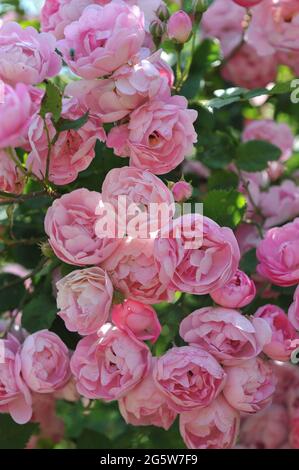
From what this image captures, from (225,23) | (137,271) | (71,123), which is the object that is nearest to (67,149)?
(71,123)

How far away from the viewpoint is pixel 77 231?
0.99 m

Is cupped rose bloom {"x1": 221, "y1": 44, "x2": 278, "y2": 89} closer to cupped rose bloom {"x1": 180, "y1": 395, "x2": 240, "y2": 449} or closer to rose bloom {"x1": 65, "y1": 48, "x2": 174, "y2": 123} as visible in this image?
rose bloom {"x1": 65, "y1": 48, "x2": 174, "y2": 123}

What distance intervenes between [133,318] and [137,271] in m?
0.07

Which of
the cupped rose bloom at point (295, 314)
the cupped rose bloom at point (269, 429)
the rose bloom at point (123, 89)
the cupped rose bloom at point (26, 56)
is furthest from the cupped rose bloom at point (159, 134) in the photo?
the cupped rose bloom at point (269, 429)

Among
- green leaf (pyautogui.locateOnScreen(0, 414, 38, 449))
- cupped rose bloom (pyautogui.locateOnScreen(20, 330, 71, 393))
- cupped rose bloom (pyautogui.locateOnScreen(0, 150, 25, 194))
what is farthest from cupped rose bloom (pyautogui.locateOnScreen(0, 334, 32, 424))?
cupped rose bloom (pyautogui.locateOnScreen(0, 150, 25, 194))

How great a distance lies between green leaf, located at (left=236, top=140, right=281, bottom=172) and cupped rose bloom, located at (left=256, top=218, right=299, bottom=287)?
1.01 ft

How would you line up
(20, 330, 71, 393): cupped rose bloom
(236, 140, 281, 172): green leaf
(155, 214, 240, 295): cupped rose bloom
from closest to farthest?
(155, 214, 240, 295): cupped rose bloom → (20, 330, 71, 393): cupped rose bloom → (236, 140, 281, 172): green leaf

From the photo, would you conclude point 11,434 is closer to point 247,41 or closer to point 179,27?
point 179,27

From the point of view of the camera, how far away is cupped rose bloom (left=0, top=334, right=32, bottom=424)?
3.45ft

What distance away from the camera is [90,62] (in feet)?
3.25

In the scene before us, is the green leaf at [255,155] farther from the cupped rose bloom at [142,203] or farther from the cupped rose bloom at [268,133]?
the cupped rose bloom at [142,203]

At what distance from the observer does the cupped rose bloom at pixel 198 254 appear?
3.10 feet

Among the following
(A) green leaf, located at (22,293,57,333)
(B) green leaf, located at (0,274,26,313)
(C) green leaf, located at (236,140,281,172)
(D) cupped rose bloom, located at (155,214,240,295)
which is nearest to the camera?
(D) cupped rose bloom, located at (155,214,240,295)

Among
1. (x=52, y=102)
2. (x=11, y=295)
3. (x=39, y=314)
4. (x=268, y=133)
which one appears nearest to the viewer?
(x=52, y=102)
